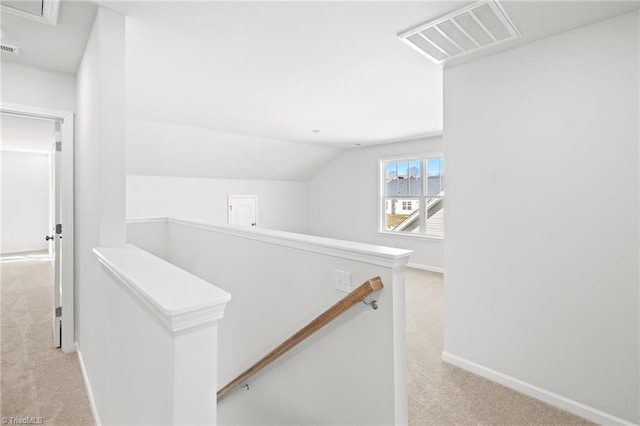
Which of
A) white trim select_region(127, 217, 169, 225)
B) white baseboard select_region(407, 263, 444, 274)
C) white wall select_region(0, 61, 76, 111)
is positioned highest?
white wall select_region(0, 61, 76, 111)

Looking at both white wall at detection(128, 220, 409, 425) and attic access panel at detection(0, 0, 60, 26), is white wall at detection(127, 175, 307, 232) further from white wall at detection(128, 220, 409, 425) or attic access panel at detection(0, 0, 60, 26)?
attic access panel at detection(0, 0, 60, 26)

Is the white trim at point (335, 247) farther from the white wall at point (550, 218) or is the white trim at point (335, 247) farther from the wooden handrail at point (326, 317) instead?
the white wall at point (550, 218)

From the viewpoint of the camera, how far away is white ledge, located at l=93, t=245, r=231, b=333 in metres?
0.91

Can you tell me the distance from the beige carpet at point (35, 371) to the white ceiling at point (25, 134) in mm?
2345

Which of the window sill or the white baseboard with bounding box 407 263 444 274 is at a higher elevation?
the window sill

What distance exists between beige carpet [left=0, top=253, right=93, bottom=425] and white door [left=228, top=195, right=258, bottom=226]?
345 cm

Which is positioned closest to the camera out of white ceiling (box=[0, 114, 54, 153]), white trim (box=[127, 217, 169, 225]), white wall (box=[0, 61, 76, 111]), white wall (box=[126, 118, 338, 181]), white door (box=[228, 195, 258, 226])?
white wall (box=[0, 61, 76, 111])

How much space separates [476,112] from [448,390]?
→ 2183 mm

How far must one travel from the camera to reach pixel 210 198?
6.84m

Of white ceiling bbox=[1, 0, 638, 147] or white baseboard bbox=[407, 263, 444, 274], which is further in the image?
white baseboard bbox=[407, 263, 444, 274]

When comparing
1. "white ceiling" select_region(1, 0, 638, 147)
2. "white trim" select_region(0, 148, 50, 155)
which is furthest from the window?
"white trim" select_region(0, 148, 50, 155)

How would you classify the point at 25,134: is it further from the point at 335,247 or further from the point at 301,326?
the point at 335,247

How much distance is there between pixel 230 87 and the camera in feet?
10.8

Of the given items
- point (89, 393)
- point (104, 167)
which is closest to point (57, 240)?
point (89, 393)
